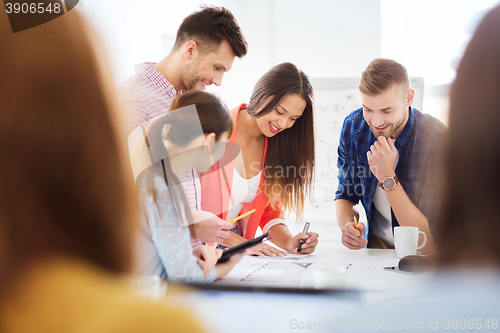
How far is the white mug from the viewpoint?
71cm

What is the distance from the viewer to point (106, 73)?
1.27 ft

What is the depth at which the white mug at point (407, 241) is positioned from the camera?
0.71 metres

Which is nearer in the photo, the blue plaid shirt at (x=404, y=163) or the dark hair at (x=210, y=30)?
the dark hair at (x=210, y=30)

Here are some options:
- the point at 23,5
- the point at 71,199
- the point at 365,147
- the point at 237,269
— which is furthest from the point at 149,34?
the point at 365,147

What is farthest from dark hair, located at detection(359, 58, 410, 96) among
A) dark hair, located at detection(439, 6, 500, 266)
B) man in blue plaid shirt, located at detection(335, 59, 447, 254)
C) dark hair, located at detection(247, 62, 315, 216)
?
dark hair, located at detection(439, 6, 500, 266)

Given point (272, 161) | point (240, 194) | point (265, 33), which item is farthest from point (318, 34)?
point (240, 194)

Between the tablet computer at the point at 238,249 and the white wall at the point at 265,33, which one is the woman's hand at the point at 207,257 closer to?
the tablet computer at the point at 238,249

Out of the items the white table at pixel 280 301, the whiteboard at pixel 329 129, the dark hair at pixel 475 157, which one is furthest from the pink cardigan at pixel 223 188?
the whiteboard at pixel 329 129

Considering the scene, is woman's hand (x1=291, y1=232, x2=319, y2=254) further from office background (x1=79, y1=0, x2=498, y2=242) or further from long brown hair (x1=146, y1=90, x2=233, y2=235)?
long brown hair (x1=146, y1=90, x2=233, y2=235)

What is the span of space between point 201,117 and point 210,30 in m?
0.16

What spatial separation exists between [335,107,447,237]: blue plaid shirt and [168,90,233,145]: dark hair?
42 centimetres

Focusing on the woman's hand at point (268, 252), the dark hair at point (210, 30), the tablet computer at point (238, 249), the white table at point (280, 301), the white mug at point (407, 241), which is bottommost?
the white mug at point (407, 241)

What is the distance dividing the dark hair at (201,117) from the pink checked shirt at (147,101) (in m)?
0.02

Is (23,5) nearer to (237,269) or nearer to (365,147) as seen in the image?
(237,269)
